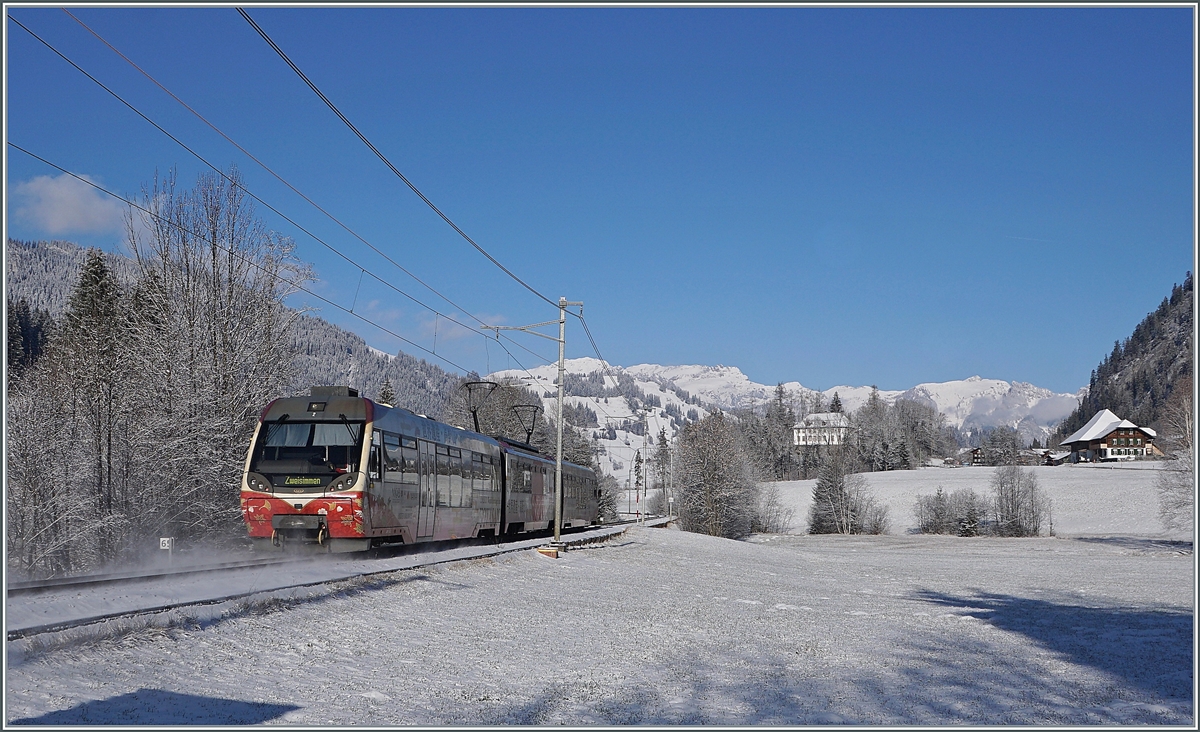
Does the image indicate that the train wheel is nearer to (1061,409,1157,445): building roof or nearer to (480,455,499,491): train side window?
(480,455,499,491): train side window

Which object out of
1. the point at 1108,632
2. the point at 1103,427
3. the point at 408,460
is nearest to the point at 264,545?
the point at 408,460

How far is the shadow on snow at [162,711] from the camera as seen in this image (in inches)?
298

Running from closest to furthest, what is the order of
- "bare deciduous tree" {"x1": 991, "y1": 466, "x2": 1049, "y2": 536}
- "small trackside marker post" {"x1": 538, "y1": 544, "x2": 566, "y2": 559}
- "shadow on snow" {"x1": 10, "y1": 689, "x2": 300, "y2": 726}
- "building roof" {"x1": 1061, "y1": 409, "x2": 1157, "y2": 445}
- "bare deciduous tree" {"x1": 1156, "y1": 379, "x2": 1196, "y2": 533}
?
1. "shadow on snow" {"x1": 10, "y1": 689, "x2": 300, "y2": 726}
2. "small trackside marker post" {"x1": 538, "y1": 544, "x2": 566, "y2": 559}
3. "bare deciduous tree" {"x1": 1156, "y1": 379, "x2": 1196, "y2": 533}
4. "bare deciduous tree" {"x1": 991, "y1": 466, "x2": 1049, "y2": 536}
5. "building roof" {"x1": 1061, "y1": 409, "x2": 1157, "y2": 445}

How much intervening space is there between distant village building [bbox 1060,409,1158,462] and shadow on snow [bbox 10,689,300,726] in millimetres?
185968

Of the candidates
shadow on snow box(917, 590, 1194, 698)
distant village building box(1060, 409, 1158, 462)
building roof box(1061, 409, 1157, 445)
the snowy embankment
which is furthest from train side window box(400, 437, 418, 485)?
building roof box(1061, 409, 1157, 445)

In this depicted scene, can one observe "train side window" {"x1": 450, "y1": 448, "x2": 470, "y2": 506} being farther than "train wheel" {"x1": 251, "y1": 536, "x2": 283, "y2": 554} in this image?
Yes

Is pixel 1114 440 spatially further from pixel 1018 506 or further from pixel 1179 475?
pixel 1179 475

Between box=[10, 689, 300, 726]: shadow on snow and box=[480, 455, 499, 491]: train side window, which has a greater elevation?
box=[480, 455, 499, 491]: train side window

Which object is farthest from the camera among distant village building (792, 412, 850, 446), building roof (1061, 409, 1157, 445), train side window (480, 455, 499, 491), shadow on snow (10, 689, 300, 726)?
distant village building (792, 412, 850, 446)

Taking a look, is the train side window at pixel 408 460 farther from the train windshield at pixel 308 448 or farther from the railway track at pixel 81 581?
the railway track at pixel 81 581

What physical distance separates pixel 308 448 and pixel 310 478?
74 centimetres

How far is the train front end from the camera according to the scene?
742 inches


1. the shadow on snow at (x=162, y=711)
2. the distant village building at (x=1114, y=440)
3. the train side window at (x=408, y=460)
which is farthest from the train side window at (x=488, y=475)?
the distant village building at (x=1114, y=440)

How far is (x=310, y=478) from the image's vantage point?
19.0 metres
